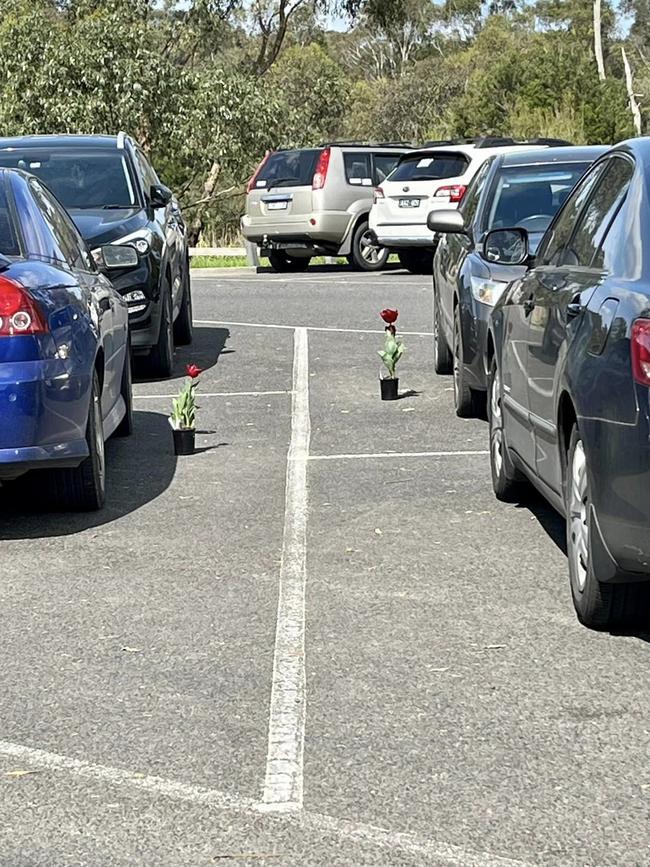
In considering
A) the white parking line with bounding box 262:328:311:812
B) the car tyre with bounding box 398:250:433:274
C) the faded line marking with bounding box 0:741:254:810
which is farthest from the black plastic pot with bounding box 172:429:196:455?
the car tyre with bounding box 398:250:433:274

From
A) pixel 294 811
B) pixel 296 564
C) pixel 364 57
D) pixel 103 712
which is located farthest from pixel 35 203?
pixel 364 57

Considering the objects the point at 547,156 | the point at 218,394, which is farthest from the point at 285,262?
the point at 547,156

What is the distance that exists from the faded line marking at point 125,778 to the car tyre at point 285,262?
22.5m

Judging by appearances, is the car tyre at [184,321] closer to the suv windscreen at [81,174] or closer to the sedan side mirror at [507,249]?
the suv windscreen at [81,174]

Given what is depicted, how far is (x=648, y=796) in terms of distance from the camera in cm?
433

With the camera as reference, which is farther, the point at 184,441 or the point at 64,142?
the point at 64,142

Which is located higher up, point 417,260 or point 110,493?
point 110,493

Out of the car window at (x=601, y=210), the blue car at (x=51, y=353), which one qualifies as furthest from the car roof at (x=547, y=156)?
the car window at (x=601, y=210)

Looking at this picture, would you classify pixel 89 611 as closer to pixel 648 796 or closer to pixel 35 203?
pixel 648 796

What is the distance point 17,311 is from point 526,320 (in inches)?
85.3

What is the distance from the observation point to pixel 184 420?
9.99 meters

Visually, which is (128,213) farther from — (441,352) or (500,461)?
(500,461)

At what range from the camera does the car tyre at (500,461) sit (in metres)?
8.09

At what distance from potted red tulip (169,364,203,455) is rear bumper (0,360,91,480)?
6.86 ft
